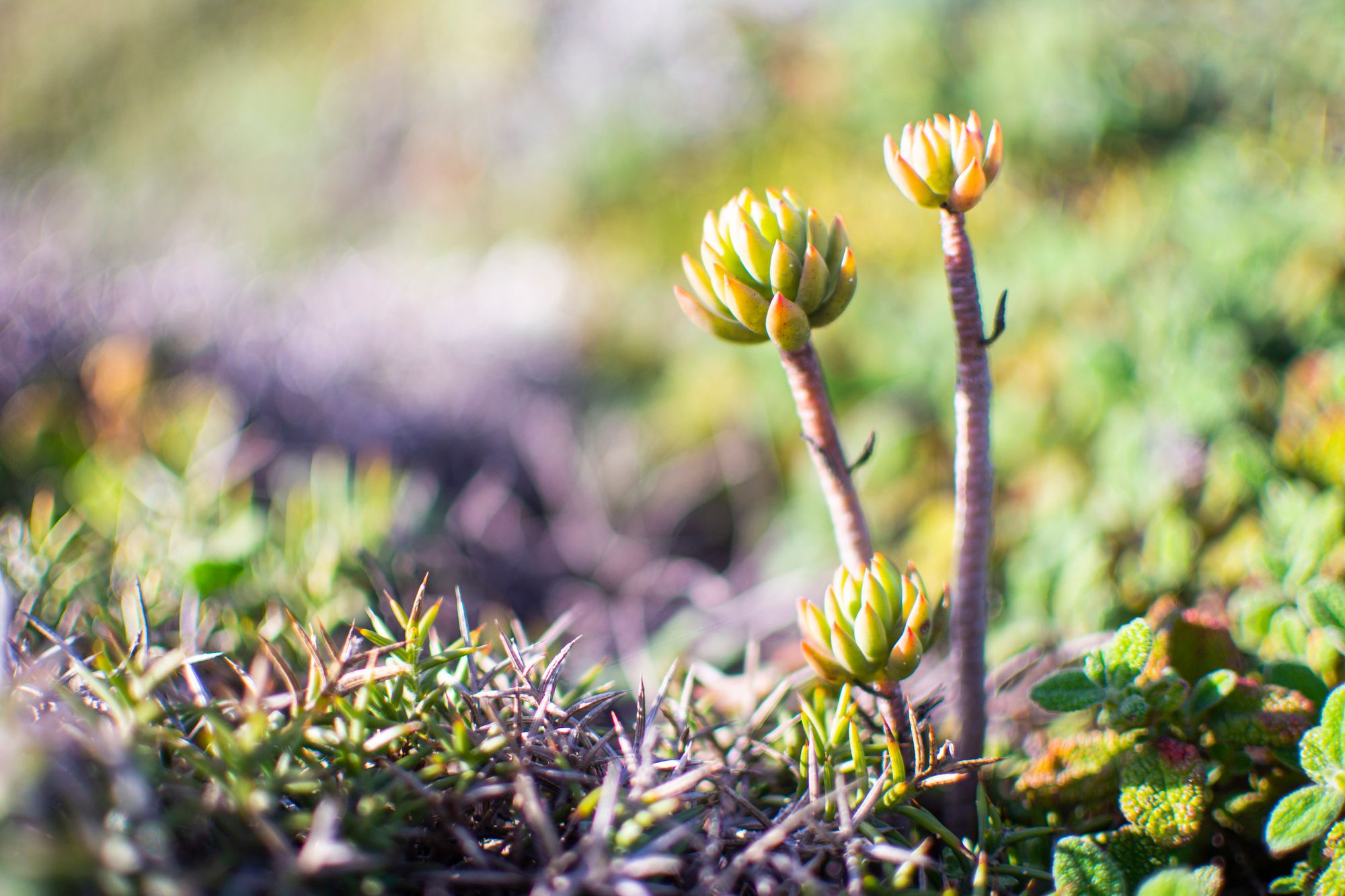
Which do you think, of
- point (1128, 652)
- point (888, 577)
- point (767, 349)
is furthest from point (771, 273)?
point (767, 349)

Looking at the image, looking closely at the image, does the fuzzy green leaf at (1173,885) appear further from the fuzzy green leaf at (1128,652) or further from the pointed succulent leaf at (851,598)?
the pointed succulent leaf at (851,598)

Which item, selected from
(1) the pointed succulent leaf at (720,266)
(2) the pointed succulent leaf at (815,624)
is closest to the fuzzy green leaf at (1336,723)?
(2) the pointed succulent leaf at (815,624)

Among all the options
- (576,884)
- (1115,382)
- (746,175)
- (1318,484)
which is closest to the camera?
(576,884)

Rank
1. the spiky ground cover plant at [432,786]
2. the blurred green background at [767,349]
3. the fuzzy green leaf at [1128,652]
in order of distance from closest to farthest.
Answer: the spiky ground cover plant at [432,786] < the fuzzy green leaf at [1128,652] < the blurred green background at [767,349]

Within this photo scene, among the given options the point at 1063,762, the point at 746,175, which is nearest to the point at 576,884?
the point at 1063,762

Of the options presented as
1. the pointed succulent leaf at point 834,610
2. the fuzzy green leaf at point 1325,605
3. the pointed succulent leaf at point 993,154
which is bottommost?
the fuzzy green leaf at point 1325,605

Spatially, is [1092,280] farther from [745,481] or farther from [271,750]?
[271,750]
